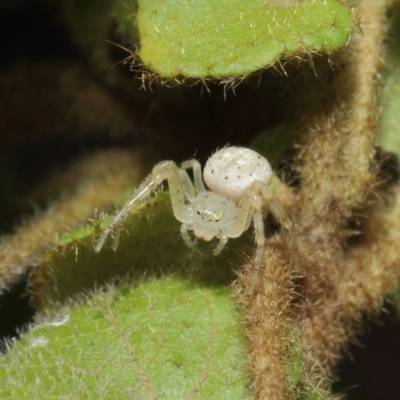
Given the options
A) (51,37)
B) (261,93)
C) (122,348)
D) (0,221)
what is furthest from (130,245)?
(51,37)

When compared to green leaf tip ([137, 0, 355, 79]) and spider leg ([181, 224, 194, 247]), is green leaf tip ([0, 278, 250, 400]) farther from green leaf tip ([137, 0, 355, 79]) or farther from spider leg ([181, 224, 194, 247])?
green leaf tip ([137, 0, 355, 79])

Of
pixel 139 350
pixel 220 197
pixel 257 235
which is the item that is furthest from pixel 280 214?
pixel 139 350

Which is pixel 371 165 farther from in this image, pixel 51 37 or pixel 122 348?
pixel 51 37

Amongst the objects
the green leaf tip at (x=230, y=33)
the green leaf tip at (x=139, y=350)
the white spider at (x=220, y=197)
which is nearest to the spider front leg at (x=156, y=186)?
the white spider at (x=220, y=197)

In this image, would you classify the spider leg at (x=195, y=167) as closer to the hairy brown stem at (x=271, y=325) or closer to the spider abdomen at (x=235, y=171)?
the spider abdomen at (x=235, y=171)

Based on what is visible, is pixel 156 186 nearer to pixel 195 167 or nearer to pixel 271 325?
pixel 195 167

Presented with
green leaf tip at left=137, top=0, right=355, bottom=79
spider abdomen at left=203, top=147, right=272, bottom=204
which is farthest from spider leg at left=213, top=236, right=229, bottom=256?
green leaf tip at left=137, top=0, right=355, bottom=79
